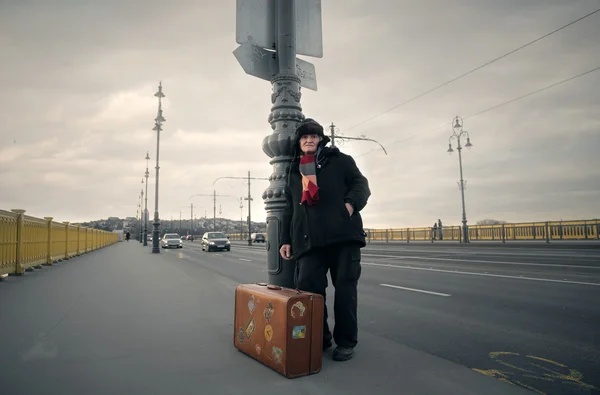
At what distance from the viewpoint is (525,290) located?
256 inches

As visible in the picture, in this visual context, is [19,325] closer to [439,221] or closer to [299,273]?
A: [299,273]

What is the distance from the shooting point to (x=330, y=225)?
10.0ft

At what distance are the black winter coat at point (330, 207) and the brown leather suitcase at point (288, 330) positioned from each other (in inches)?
19.1

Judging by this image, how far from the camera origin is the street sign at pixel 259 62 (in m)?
3.86

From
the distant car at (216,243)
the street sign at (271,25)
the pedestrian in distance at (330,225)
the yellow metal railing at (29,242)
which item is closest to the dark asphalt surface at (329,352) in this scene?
the pedestrian in distance at (330,225)

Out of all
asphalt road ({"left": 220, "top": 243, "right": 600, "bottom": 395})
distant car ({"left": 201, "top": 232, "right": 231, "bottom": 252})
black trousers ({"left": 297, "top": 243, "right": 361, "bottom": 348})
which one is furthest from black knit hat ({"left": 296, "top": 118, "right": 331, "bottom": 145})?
distant car ({"left": 201, "top": 232, "right": 231, "bottom": 252})

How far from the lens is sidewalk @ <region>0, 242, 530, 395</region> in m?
2.47

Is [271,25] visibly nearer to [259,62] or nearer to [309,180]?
[259,62]

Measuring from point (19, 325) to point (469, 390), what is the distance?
4.40 meters

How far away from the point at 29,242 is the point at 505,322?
11673 millimetres

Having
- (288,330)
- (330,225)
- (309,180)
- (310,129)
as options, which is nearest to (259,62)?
(310,129)

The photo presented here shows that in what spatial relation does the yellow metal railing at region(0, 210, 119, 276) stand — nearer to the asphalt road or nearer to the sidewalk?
the sidewalk

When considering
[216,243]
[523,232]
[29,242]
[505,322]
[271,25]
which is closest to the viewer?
[271,25]

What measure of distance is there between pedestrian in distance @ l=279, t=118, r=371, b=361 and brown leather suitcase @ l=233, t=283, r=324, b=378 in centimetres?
39
